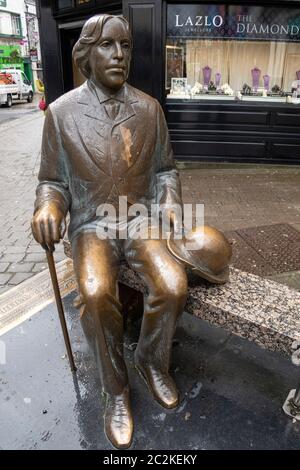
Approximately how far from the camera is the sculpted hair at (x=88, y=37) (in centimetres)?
227

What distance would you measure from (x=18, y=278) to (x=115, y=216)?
1.98 meters

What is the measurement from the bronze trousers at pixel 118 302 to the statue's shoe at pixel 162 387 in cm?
5

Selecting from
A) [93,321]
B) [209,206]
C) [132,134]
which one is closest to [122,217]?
[132,134]

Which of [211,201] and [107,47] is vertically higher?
[107,47]

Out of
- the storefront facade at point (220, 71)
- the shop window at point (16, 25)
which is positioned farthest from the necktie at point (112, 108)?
the shop window at point (16, 25)

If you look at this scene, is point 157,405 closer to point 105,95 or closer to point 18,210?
point 105,95

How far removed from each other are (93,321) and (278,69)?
25.5 feet

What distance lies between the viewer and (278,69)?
27.4 ft

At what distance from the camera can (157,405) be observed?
244cm

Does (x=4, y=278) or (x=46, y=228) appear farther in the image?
(x=4, y=278)

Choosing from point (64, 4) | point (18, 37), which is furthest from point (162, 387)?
point (18, 37)

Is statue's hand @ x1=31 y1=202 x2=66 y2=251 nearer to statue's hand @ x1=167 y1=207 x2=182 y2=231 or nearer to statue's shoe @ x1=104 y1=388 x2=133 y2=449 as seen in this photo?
statue's hand @ x1=167 y1=207 x2=182 y2=231

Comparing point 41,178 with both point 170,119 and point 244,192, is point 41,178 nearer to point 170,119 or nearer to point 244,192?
point 244,192

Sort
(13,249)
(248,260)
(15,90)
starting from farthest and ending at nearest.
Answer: (15,90) < (13,249) < (248,260)
